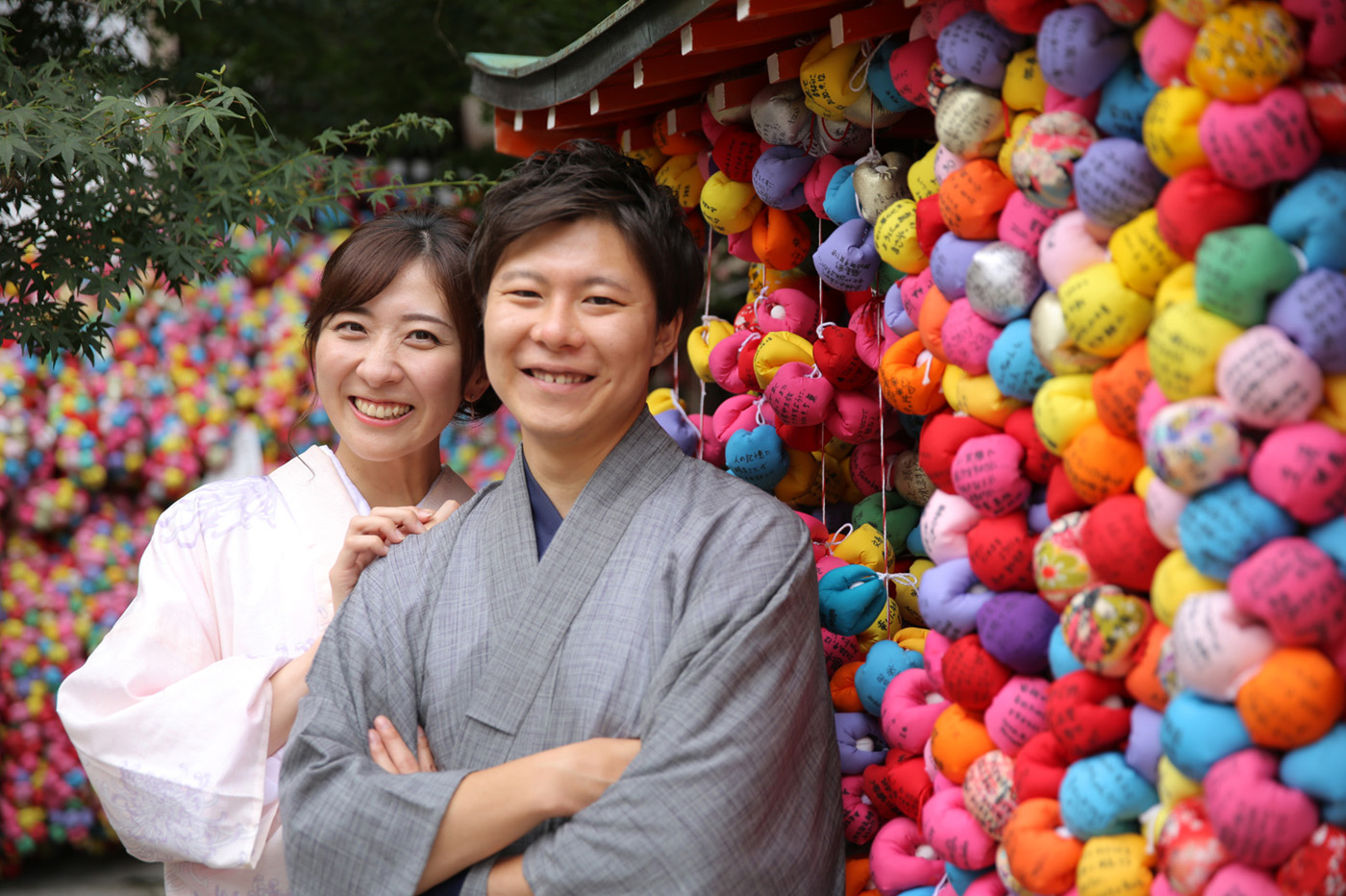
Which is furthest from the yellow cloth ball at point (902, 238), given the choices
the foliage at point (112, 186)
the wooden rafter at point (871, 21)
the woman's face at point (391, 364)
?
the foliage at point (112, 186)

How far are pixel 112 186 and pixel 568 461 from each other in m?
1.60

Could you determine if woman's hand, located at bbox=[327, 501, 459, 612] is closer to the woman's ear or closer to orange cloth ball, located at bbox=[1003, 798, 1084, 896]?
the woman's ear

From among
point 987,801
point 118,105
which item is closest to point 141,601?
point 118,105

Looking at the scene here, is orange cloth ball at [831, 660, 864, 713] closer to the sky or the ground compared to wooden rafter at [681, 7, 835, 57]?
closer to the ground

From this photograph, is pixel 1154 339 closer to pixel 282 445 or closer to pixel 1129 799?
pixel 1129 799

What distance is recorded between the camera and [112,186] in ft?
9.62

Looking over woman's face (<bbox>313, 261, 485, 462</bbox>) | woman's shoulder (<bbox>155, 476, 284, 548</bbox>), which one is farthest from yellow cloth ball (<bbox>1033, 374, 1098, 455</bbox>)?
woman's shoulder (<bbox>155, 476, 284, 548</bbox>)

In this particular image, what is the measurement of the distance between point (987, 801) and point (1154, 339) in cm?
71

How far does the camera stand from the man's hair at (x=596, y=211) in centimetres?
195

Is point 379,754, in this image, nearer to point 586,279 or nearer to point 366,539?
point 366,539

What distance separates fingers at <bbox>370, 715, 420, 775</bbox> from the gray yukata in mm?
25

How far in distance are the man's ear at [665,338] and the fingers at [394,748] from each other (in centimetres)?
73

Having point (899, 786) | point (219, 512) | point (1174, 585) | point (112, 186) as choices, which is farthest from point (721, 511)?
point (112, 186)

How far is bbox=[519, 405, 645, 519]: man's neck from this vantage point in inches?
81.3
